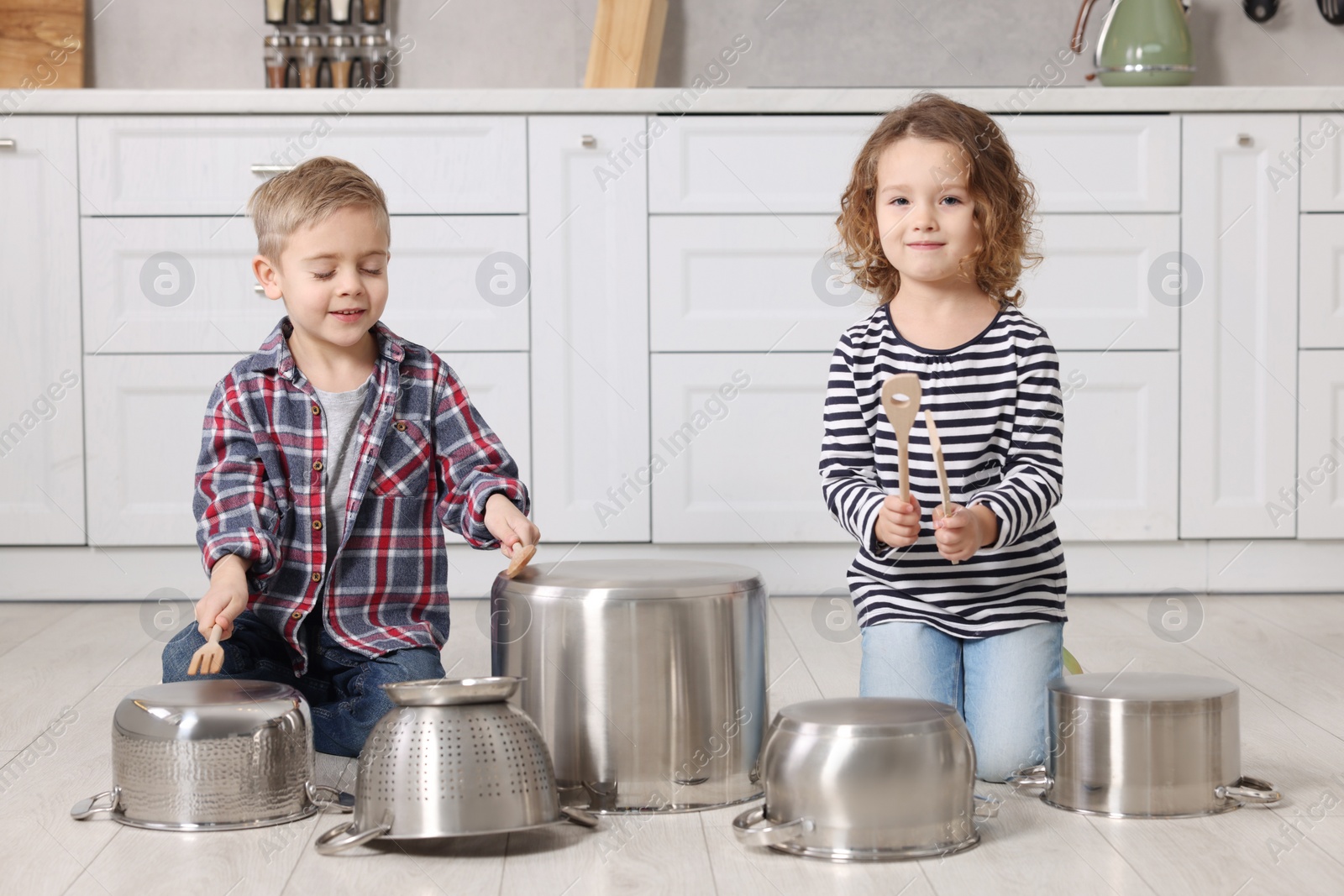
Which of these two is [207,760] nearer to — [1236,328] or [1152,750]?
[1152,750]

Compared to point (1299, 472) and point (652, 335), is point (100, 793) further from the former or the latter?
point (1299, 472)

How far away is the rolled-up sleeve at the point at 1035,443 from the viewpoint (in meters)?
1.13

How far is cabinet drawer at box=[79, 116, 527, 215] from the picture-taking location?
1.99 metres

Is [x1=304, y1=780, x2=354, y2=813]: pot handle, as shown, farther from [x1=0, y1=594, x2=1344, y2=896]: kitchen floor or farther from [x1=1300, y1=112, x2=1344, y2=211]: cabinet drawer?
[x1=1300, y1=112, x2=1344, y2=211]: cabinet drawer

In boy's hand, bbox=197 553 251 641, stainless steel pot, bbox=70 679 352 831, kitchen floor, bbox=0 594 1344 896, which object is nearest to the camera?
kitchen floor, bbox=0 594 1344 896

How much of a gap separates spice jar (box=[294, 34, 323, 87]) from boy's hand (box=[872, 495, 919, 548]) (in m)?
1.61

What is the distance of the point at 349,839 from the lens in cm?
91

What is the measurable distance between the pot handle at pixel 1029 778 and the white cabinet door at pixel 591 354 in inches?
37.9

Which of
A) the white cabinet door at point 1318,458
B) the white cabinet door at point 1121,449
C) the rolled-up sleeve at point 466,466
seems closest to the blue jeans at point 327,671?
the rolled-up sleeve at point 466,466

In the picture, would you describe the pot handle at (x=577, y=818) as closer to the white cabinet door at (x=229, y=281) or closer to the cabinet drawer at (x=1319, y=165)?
the white cabinet door at (x=229, y=281)

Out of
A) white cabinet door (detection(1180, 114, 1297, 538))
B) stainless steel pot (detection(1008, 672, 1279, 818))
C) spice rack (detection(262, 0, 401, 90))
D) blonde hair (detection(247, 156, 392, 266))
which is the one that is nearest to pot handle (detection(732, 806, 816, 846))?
stainless steel pot (detection(1008, 672, 1279, 818))

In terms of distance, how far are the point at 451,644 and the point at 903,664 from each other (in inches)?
27.3

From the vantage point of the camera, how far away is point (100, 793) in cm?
104

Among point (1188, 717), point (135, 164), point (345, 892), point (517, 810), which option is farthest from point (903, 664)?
point (135, 164)
